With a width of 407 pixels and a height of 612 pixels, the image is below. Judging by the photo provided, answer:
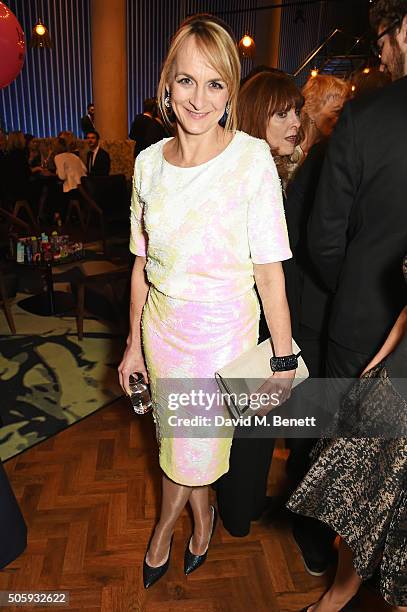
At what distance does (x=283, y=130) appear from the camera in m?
1.73

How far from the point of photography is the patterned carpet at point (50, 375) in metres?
2.71

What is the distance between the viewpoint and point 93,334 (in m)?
3.95

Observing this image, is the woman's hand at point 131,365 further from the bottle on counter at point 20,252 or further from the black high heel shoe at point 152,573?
the bottle on counter at point 20,252

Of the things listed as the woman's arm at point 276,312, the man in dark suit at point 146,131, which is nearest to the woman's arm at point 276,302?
the woman's arm at point 276,312

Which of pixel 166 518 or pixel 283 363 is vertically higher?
pixel 283 363

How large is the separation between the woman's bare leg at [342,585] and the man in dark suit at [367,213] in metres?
0.53

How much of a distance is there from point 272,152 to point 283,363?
0.76 m

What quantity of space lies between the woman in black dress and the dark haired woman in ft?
1.44

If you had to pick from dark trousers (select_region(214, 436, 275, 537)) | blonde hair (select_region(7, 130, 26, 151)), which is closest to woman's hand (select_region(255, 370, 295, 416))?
dark trousers (select_region(214, 436, 275, 537))

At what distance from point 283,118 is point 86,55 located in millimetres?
11699

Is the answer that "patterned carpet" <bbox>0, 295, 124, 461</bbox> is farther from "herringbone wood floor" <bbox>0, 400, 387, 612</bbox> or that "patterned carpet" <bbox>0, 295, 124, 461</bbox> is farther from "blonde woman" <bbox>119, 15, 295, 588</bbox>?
"blonde woman" <bbox>119, 15, 295, 588</bbox>

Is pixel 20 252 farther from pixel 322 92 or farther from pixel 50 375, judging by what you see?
pixel 322 92

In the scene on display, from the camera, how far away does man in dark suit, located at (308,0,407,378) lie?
54.4 inches

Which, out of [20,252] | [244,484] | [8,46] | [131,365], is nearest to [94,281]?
[20,252]
